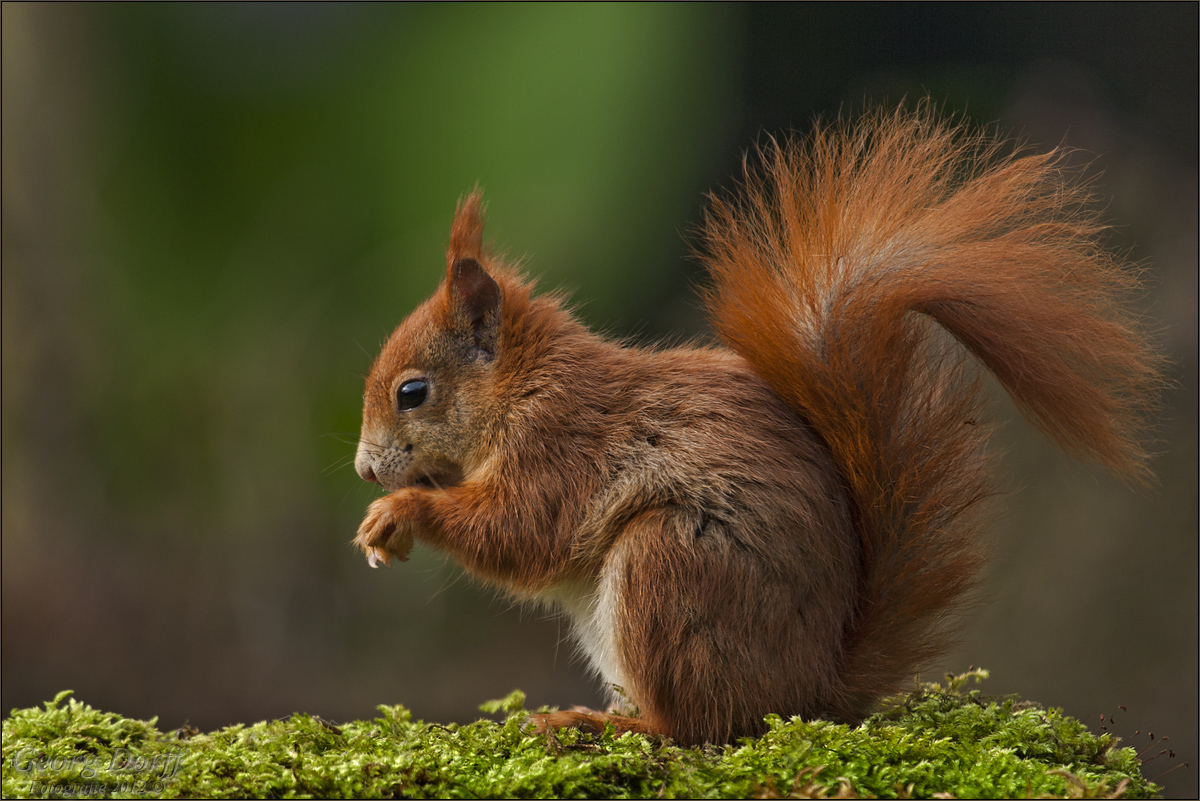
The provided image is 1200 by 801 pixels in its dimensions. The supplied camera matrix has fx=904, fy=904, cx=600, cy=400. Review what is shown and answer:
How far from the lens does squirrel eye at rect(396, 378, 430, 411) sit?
169 cm

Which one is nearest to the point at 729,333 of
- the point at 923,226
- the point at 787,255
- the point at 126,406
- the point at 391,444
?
the point at 787,255

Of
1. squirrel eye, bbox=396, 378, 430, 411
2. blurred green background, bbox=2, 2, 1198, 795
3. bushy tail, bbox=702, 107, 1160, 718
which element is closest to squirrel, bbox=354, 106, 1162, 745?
bushy tail, bbox=702, 107, 1160, 718

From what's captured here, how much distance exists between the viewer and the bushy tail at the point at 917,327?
54.9 inches

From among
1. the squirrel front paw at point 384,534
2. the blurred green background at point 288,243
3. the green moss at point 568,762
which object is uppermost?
the blurred green background at point 288,243

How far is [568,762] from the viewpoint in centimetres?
118

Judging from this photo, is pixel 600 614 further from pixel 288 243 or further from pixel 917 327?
pixel 288 243

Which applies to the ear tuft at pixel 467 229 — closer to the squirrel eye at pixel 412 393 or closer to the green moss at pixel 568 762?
the squirrel eye at pixel 412 393

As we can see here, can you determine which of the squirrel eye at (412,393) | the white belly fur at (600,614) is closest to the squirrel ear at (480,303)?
the squirrel eye at (412,393)

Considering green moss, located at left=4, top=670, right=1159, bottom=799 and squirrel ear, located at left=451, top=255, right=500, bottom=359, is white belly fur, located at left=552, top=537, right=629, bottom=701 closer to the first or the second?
green moss, located at left=4, top=670, right=1159, bottom=799

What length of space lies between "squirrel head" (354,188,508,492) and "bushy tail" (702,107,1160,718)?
0.45 metres

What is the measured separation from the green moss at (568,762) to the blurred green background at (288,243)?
1.90 m

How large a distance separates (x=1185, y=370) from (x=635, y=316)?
195 centimetres

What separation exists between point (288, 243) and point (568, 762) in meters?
2.80

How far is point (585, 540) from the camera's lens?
58.6 inches
